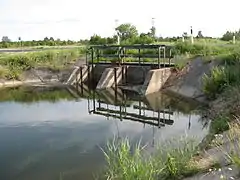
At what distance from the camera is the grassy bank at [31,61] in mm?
23156

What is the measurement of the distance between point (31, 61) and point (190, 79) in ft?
38.4

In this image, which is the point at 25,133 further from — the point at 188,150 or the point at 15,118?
the point at 188,150

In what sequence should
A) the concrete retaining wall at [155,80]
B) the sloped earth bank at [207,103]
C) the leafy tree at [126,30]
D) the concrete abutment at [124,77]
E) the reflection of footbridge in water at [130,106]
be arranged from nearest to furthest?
the sloped earth bank at [207,103]
the reflection of footbridge in water at [130,106]
the concrete retaining wall at [155,80]
the concrete abutment at [124,77]
the leafy tree at [126,30]

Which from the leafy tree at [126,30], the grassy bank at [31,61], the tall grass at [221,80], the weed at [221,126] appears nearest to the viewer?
the weed at [221,126]

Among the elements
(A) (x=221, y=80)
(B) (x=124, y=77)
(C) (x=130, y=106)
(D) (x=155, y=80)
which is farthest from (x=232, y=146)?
(B) (x=124, y=77)

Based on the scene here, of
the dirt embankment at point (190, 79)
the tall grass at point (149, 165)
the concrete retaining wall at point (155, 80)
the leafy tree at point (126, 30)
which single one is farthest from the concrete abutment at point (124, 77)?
the leafy tree at point (126, 30)

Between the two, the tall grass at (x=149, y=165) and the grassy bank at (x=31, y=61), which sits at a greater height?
the grassy bank at (x=31, y=61)

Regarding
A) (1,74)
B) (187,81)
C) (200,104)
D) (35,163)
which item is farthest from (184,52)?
(35,163)

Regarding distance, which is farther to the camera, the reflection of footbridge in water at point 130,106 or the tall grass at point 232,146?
the reflection of footbridge in water at point 130,106

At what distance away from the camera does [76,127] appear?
451 inches

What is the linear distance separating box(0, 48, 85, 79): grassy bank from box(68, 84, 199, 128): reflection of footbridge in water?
576 centimetres

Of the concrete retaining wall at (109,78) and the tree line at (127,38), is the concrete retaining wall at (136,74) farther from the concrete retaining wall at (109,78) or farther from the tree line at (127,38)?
the tree line at (127,38)

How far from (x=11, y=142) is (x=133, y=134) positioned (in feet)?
10.8

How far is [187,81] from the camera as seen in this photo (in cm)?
1694
